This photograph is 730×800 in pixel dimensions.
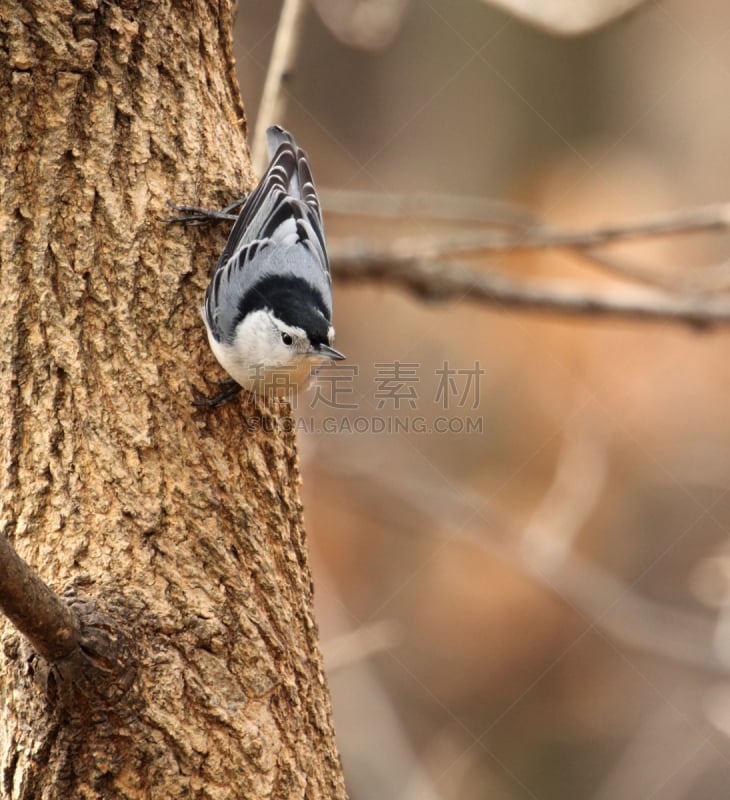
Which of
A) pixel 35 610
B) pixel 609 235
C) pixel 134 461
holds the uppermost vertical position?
pixel 609 235

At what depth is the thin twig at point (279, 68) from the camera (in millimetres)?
3018

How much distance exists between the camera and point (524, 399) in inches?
301

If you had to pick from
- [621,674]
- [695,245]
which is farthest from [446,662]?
[695,245]

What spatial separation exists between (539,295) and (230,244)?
205 cm

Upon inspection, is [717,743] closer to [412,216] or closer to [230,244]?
[412,216]

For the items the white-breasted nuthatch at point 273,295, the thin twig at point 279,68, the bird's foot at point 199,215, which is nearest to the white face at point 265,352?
the white-breasted nuthatch at point 273,295

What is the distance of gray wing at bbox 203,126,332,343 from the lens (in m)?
2.14

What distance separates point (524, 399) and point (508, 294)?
375 cm


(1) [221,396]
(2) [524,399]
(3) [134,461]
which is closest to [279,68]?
(1) [221,396]

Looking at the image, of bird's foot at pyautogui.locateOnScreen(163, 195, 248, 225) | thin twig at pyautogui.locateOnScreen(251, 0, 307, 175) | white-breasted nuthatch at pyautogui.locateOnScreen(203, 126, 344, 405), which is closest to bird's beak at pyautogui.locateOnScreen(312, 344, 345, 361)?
white-breasted nuthatch at pyautogui.locateOnScreen(203, 126, 344, 405)

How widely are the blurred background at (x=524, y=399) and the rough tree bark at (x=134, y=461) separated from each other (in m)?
3.90

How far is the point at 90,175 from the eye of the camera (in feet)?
6.59

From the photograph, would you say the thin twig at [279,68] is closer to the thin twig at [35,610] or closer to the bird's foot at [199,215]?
the bird's foot at [199,215]

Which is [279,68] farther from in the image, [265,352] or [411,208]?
[265,352]
